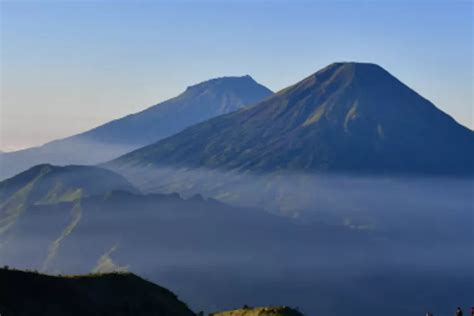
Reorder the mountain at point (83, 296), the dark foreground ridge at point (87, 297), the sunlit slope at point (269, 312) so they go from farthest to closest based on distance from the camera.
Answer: the sunlit slope at point (269, 312) < the dark foreground ridge at point (87, 297) < the mountain at point (83, 296)

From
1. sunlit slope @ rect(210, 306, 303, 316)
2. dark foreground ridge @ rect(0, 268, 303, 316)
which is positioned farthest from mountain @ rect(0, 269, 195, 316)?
sunlit slope @ rect(210, 306, 303, 316)

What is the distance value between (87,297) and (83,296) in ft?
1.35

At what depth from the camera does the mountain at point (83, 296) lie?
212ft

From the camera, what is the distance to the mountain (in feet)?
212

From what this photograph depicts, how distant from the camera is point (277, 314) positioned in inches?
2795

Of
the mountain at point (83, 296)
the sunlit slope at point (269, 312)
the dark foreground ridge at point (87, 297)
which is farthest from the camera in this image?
the sunlit slope at point (269, 312)

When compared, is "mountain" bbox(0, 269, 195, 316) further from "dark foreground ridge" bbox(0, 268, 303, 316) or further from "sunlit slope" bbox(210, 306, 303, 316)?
"sunlit slope" bbox(210, 306, 303, 316)

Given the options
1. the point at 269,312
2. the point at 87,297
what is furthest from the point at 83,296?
the point at 269,312

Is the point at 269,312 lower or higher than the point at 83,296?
lower

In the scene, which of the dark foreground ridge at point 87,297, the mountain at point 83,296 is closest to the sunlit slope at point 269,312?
the dark foreground ridge at point 87,297

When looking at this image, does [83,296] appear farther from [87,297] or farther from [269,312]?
[269,312]

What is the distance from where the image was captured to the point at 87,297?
228ft

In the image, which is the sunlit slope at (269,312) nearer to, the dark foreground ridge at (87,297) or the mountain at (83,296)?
the dark foreground ridge at (87,297)

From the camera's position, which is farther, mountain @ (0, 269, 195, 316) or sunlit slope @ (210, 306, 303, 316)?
sunlit slope @ (210, 306, 303, 316)
